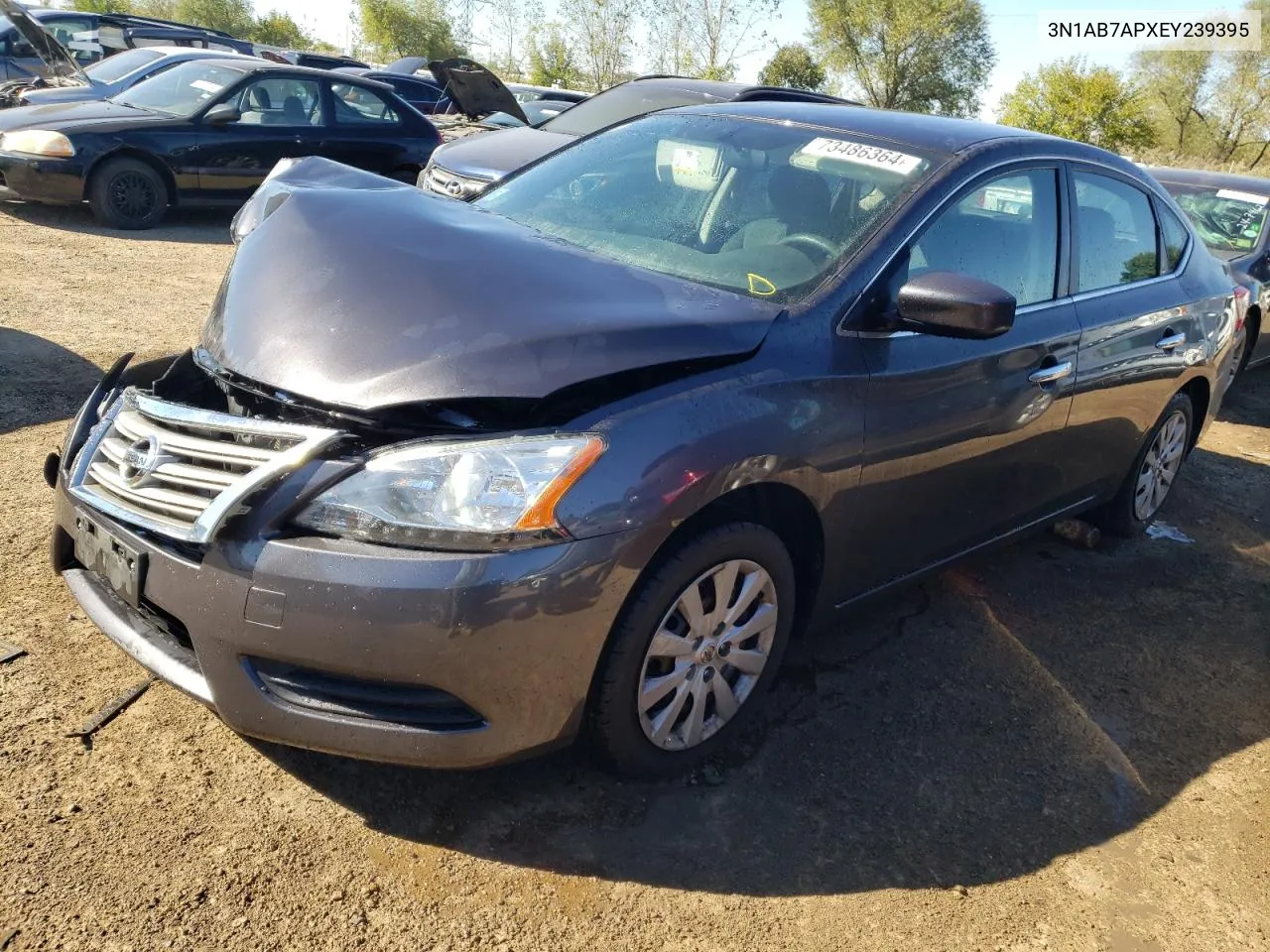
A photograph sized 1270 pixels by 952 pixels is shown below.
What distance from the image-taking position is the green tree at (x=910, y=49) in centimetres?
4656

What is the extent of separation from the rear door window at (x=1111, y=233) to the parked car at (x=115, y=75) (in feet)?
31.2

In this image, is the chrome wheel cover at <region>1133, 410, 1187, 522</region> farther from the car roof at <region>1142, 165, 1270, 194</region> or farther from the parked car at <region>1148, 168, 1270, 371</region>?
the car roof at <region>1142, 165, 1270, 194</region>

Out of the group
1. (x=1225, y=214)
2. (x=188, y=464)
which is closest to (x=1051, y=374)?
(x=188, y=464)

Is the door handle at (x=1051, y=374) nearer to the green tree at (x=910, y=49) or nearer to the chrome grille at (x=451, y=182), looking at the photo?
the chrome grille at (x=451, y=182)

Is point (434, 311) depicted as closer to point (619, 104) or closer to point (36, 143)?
point (619, 104)

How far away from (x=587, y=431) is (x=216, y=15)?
61.7 meters

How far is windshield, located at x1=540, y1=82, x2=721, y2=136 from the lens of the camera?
26.3ft

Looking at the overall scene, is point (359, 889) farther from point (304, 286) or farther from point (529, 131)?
point (529, 131)

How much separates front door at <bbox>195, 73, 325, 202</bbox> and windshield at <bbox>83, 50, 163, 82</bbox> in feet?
7.95

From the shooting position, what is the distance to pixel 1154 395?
4.37 metres

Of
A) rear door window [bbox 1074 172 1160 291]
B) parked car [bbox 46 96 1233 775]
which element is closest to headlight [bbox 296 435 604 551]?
parked car [bbox 46 96 1233 775]

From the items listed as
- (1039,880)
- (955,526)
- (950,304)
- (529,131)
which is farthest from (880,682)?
(529,131)

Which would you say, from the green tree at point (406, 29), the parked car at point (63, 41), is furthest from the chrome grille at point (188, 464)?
the green tree at point (406, 29)

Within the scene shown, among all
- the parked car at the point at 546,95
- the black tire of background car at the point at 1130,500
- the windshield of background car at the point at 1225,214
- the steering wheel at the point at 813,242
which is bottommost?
the black tire of background car at the point at 1130,500
